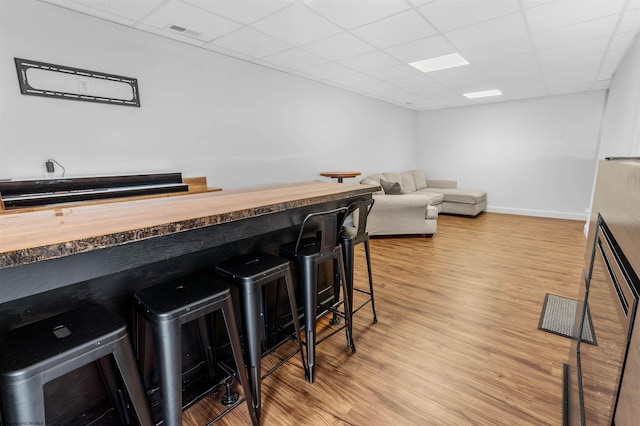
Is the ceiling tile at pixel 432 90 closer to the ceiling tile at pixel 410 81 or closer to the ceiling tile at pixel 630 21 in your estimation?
the ceiling tile at pixel 410 81

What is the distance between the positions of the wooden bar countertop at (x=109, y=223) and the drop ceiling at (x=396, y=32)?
1.73m

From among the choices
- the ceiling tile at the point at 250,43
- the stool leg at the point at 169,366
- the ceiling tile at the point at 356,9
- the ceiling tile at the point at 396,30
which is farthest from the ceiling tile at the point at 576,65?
the stool leg at the point at 169,366

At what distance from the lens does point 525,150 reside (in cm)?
621

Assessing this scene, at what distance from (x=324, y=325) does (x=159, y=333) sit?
147 cm

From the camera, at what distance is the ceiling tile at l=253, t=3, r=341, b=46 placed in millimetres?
2424

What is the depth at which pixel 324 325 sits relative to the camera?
2.32 metres

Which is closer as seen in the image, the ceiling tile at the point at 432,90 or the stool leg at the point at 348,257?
the stool leg at the point at 348,257

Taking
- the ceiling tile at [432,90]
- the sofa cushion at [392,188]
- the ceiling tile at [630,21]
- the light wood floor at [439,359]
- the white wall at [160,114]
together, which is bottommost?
the light wood floor at [439,359]

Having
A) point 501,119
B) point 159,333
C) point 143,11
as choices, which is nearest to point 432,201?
point 501,119

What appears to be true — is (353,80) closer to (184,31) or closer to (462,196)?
(184,31)

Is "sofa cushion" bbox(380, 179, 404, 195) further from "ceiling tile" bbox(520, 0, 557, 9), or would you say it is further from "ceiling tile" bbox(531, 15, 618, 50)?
"ceiling tile" bbox(520, 0, 557, 9)

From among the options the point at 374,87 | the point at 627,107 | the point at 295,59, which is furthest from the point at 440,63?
the point at 627,107

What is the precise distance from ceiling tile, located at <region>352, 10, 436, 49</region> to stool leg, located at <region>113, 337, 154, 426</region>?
2807mm

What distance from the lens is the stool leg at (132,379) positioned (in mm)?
949
